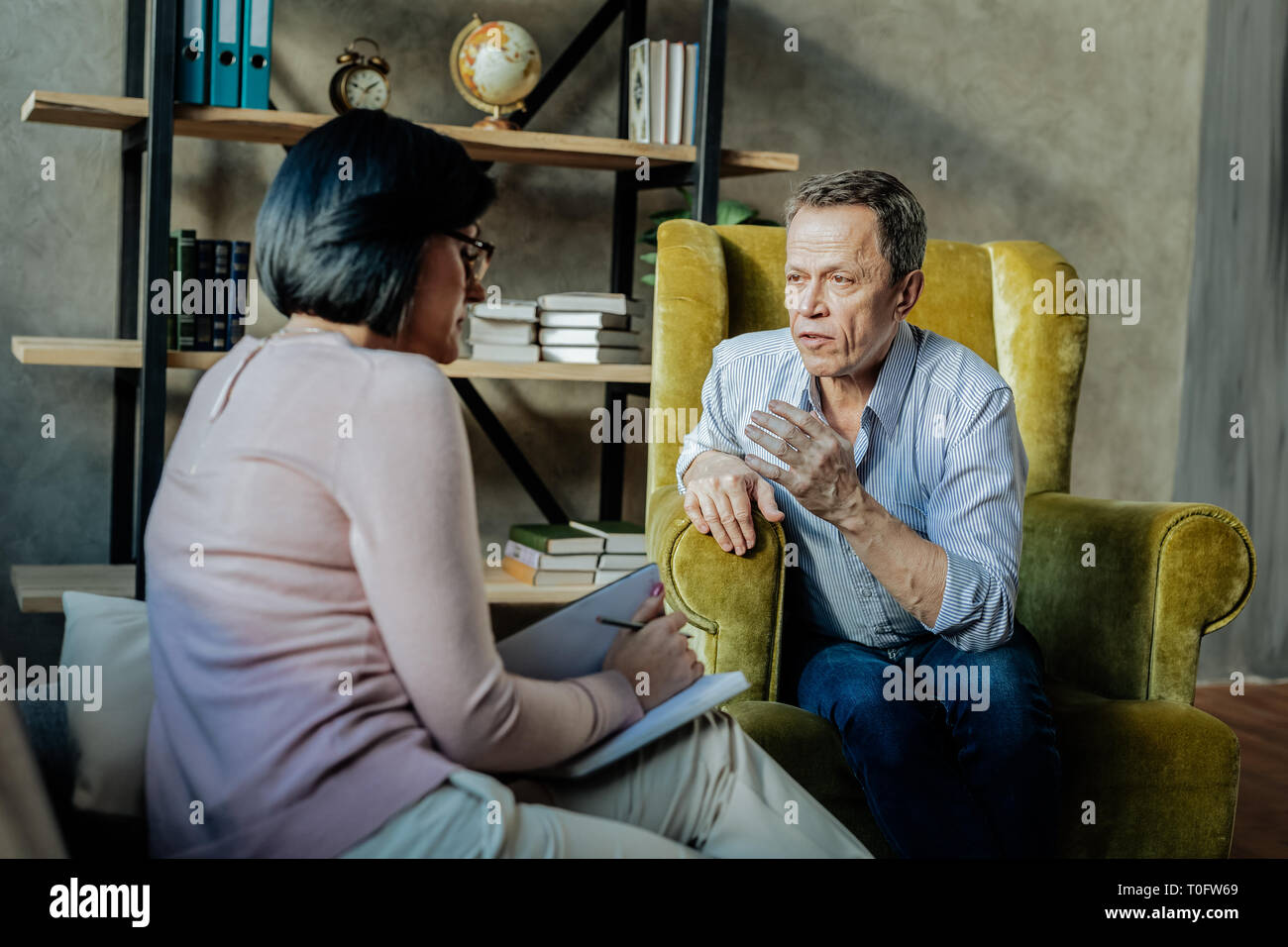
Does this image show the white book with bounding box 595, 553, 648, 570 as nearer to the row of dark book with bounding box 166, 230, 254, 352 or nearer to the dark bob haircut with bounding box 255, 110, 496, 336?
the row of dark book with bounding box 166, 230, 254, 352

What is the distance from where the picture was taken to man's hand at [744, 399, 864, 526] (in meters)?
1.53

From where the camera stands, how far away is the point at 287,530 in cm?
87

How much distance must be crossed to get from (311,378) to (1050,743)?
42.6 inches

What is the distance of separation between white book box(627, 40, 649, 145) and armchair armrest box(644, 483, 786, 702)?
118 centimetres

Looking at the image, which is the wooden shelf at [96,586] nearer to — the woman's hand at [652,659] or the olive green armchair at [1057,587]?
the olive green armchair at [1057,587]

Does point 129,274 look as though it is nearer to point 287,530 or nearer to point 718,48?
point 718,48

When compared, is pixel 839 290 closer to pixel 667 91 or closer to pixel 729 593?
pixel 729 593

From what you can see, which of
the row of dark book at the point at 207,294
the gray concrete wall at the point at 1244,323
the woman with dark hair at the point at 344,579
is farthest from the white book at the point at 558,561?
the gray concrete wall at the point at 1244,323

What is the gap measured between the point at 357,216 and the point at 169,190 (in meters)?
1.45

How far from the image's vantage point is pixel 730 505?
1625 mm

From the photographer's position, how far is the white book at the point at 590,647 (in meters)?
1.07

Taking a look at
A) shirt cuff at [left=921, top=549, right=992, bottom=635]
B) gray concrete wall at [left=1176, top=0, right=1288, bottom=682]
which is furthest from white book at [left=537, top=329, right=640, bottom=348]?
gray concrete wall at [left=1176, top=0, right=1288, bottom=682]

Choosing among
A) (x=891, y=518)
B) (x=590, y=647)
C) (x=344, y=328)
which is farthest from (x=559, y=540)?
(x=344, y=328)

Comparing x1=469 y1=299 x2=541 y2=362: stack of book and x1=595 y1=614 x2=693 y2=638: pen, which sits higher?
x1=469 y1=299 x2=541 y2=362: stack of book
